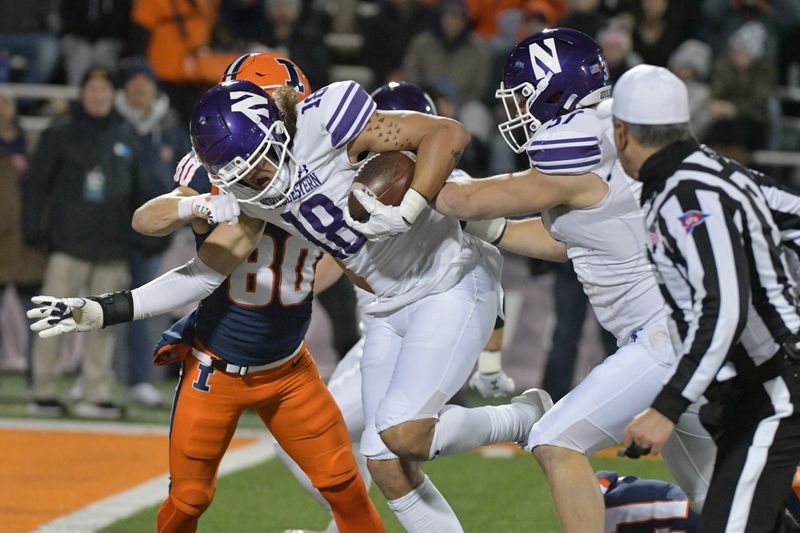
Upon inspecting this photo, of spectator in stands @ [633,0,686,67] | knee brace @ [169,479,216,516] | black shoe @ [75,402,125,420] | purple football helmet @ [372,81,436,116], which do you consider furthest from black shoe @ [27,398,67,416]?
spectator in stands @ [633,0,686,67]

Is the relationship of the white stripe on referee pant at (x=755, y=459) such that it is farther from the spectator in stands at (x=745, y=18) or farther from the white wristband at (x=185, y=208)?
the spectator in stands at (x=745, y=18)

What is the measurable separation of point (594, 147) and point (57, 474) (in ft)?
11.8

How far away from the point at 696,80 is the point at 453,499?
4.87 metres

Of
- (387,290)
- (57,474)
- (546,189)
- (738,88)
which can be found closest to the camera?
(546,189)

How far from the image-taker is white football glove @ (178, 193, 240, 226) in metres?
3.92

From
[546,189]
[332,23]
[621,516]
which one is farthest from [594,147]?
[332,23]

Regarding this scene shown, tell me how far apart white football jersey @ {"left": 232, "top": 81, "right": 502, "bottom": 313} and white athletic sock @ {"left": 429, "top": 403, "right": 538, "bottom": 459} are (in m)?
0.42

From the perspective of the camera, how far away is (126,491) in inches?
233

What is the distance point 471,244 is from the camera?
437 centimetres

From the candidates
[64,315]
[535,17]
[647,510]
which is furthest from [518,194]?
[535,17]

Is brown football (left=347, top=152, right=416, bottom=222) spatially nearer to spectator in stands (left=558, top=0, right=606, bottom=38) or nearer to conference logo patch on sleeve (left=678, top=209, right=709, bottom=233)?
conference logo patch on sleeve (left=678, top=209, right=709, bottom=233)

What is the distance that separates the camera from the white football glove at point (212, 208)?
3.92m

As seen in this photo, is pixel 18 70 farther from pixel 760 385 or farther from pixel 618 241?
pixel 760 385

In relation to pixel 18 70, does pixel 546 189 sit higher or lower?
higher
